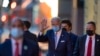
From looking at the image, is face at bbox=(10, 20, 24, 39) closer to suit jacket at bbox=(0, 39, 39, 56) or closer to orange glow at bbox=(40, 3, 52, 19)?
suit jacket at bbox=(0, 39, 39, 56)

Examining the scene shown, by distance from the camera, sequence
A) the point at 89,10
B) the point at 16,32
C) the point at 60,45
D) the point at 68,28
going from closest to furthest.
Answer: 1. the point at 16,32
2. the point at 60,45
3. the point at 68,28
4. the point at 89,10

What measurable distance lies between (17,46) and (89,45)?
3.69 metres

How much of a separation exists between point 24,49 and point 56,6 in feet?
54.9

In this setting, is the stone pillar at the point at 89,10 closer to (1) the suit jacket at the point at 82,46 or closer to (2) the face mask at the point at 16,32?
(1) the suit jacket at the point at 82,46

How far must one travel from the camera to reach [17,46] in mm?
7285

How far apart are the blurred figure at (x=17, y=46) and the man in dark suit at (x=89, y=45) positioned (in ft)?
11.5

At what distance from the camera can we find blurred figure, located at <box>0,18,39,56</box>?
7.27 m

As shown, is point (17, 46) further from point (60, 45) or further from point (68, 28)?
point (68, 28)

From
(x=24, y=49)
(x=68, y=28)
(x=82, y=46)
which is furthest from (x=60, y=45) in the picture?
(x=24, y=49)

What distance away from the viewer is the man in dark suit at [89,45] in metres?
10.7

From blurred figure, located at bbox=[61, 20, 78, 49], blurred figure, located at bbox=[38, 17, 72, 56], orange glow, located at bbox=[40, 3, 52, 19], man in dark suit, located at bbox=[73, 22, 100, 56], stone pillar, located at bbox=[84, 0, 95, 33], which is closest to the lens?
man in dark suit, located at bbox=[73, 22, 100, 56]

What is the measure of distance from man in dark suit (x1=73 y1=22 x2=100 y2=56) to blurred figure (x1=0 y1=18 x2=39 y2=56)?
138 inches

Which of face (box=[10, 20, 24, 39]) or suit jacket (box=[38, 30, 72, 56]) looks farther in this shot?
suit jacket (box=[38, 30, 72, 56])

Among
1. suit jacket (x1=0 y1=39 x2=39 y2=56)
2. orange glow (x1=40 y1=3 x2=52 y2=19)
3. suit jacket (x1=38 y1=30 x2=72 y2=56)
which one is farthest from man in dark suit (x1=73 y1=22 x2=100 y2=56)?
orange glow (x1=40 y1=3 x2=52 y2=19)
